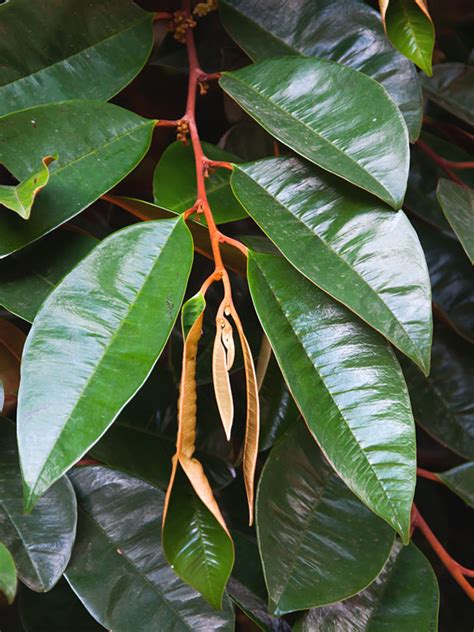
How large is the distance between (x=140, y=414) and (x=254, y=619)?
24 centimetres

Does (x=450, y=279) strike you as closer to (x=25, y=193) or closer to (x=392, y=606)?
(x=392, y=606)

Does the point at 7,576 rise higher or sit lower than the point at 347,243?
lower

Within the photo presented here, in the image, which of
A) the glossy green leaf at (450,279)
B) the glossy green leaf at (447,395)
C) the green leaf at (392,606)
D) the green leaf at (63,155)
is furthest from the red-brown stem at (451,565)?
the green leaf at (63,155)

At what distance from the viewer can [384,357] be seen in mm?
552

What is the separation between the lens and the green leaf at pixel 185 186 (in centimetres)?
68

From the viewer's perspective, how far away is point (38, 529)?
2.03 feet

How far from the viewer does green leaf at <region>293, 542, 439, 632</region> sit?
662mm

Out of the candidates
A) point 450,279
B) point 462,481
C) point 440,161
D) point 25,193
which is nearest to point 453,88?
point 440,161

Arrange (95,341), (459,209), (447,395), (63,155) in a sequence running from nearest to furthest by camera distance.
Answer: (95,341), (63,155), (459,209), (447,395)

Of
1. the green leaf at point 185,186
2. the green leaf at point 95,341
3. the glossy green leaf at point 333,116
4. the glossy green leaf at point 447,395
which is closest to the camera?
the green leaf at point 95,341

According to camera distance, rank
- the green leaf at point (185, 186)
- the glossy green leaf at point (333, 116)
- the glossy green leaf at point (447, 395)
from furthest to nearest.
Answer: the glossy green leaf at point (447, 395)
the green leaf at point (185, 186)
the glossy green leaf at point (333, 116)

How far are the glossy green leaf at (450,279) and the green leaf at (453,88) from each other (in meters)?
0.14

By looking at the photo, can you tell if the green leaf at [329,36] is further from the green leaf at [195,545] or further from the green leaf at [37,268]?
the green leaf at [195,545]

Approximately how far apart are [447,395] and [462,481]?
140 millimetres
